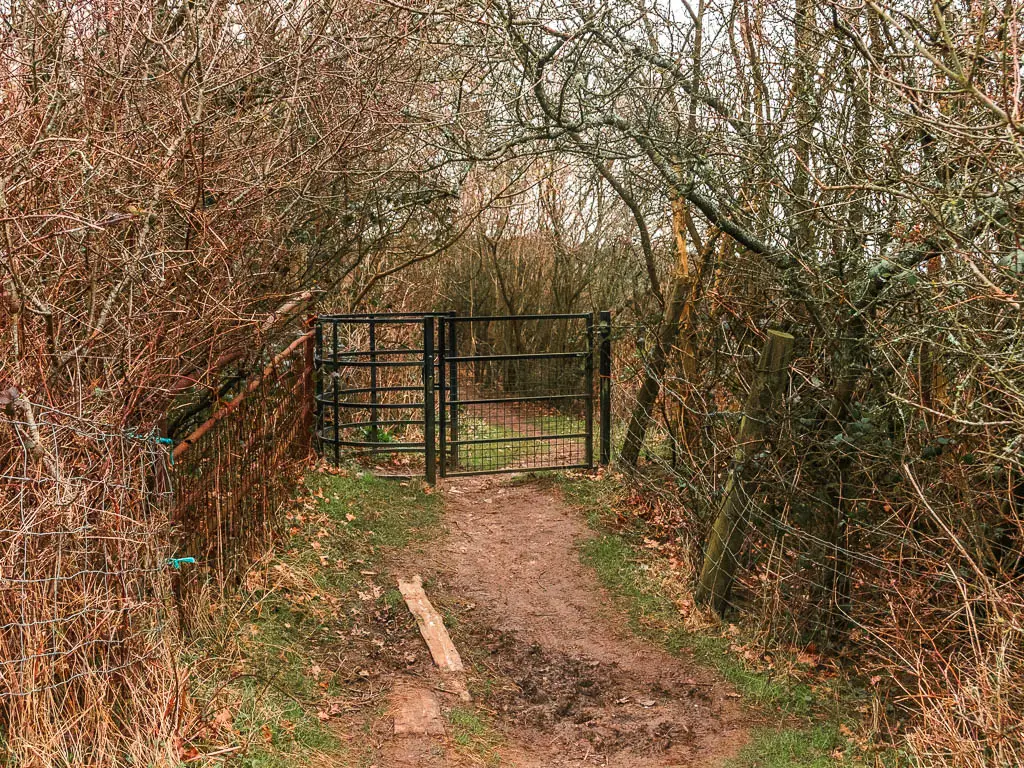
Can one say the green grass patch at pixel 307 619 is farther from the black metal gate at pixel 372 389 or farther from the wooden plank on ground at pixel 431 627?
the black metal gate at pixel 372 389

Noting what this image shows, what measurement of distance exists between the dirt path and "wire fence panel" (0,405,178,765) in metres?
1.54

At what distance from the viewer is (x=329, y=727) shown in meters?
5.35

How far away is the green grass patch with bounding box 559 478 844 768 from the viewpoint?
5398mm

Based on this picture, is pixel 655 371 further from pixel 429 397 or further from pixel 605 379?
pixel 429 397

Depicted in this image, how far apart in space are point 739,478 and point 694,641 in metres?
1.15

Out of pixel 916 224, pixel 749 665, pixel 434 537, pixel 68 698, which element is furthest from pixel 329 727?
pixel 916 224

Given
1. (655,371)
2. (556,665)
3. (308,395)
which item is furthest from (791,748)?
(308,395)

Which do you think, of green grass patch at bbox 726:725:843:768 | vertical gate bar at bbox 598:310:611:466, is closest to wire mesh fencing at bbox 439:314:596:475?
vertical gate bar at bbox 598:310:611:466

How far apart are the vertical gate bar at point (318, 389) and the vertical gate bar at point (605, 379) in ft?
9.12

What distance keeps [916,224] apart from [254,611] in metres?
4.45

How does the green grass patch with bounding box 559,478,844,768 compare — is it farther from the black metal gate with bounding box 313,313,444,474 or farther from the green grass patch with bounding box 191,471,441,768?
the black metal gate with bounding box 313,313,444,474

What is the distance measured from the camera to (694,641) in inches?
268

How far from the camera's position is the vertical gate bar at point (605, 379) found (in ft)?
32.9

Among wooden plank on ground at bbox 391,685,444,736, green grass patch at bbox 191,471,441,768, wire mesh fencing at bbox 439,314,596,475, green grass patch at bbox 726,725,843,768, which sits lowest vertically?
green grass patch at bbox 726,725,843,768
